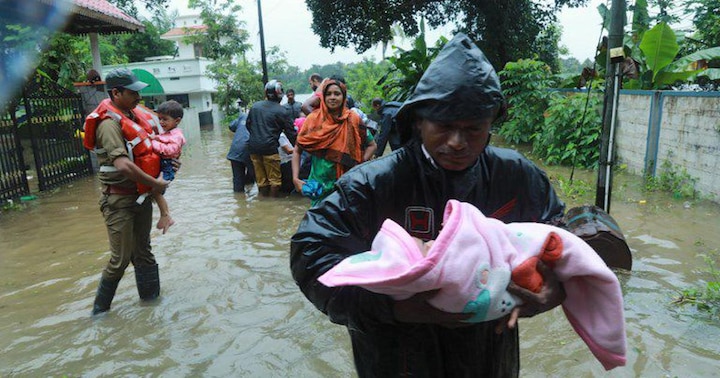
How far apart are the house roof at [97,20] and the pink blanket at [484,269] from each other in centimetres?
1006

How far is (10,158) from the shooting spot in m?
8.10

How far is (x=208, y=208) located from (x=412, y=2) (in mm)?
13336

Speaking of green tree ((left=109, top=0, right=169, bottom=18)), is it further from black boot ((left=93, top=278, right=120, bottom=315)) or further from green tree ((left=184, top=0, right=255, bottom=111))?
black boot ((left=93, top=278, right=120, bottom=315))

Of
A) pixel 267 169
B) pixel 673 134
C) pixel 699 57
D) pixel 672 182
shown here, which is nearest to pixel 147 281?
pixel 267 169

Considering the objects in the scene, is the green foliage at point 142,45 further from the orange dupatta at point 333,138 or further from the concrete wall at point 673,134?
the orange dupatta at point 333,138

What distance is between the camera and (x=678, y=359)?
3.03 m

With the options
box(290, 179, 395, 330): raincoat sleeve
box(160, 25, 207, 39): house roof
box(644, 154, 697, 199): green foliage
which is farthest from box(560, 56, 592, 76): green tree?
box(160, 25, 207, 39): house roof

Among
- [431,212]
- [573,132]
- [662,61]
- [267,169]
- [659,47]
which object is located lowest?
[267,169]

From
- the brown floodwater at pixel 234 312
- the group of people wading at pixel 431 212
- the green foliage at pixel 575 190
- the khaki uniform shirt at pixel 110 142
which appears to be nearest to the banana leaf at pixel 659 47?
the green foliage at pixel 575 190

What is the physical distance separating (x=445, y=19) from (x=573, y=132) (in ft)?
34.7

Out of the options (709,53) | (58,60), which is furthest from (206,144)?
(709,53)

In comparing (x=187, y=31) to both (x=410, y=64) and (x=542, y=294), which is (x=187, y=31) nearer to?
(x=410, y=64)

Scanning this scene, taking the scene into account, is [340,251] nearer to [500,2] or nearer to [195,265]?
[195,265]

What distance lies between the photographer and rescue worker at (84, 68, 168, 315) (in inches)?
140
